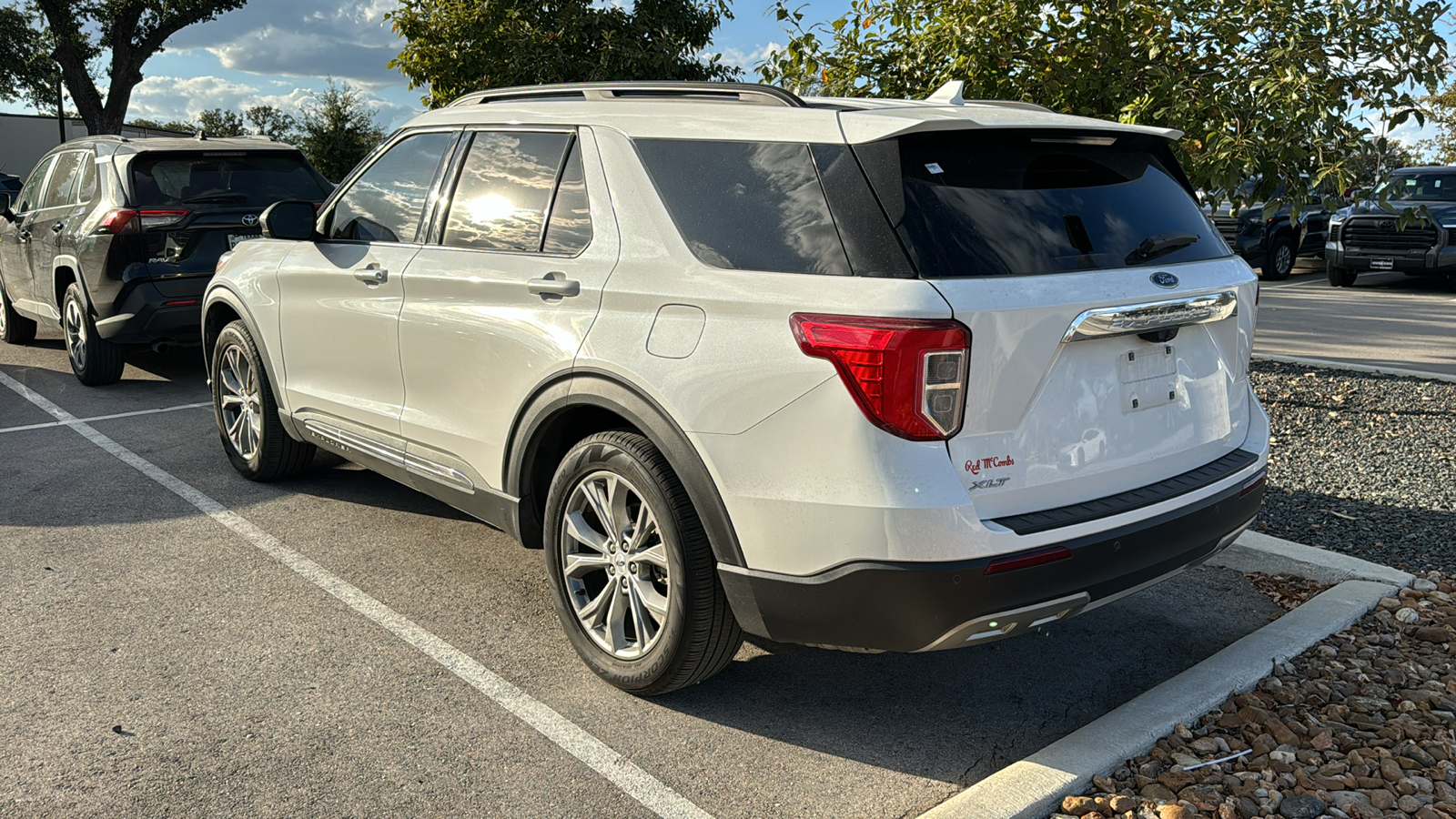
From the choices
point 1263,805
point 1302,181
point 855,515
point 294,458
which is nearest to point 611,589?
point 855,515

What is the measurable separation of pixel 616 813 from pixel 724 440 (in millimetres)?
1012

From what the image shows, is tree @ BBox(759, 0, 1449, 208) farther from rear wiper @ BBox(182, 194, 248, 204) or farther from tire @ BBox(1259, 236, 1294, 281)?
tire @ BBox(1259, 236, 1294, 281)

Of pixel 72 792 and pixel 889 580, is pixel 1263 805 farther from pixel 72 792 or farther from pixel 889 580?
pixel 72 792

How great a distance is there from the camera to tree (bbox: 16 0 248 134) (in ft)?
113

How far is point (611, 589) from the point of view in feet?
11.8

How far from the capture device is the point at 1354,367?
881 centimetres

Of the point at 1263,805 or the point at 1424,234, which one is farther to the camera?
the point at 1424,234

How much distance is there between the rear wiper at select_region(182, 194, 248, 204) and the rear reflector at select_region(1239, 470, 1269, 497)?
715 centimetres

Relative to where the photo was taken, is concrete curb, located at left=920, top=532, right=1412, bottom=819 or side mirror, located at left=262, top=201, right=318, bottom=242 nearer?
concrete curb, located at left=920, top=532, right=1412, bottom=819

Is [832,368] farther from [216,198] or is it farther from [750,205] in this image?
[216,198]

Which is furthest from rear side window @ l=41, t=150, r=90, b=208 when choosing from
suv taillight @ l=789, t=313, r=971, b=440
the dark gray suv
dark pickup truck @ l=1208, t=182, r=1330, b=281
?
dark pickup truck @ l=1208, t=182, r=1330, b=281

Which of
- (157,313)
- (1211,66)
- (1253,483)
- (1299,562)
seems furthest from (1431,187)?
(157,313)

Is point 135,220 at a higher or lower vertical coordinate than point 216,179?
lower

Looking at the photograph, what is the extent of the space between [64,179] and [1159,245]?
28.9ft
